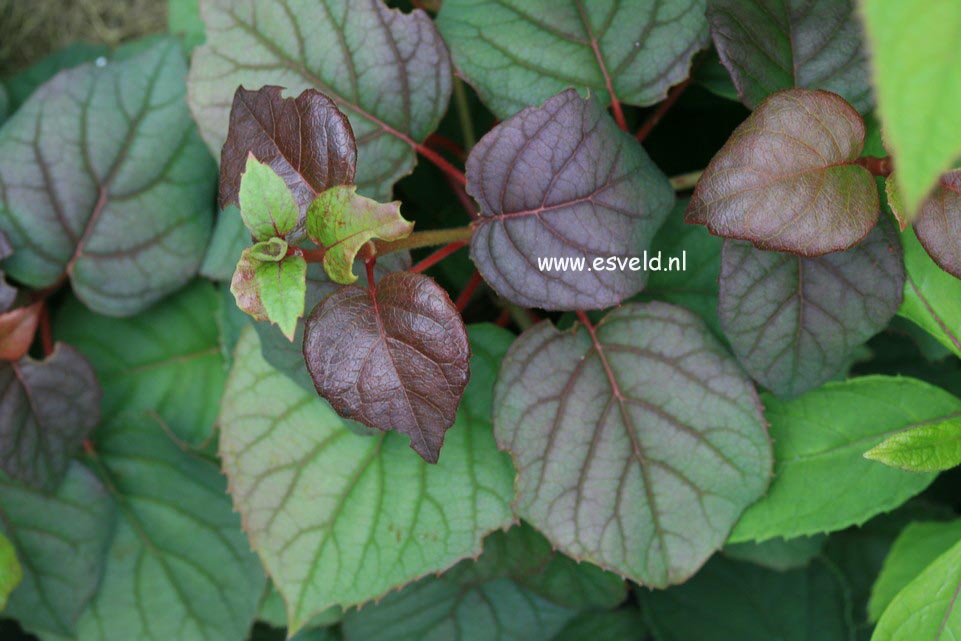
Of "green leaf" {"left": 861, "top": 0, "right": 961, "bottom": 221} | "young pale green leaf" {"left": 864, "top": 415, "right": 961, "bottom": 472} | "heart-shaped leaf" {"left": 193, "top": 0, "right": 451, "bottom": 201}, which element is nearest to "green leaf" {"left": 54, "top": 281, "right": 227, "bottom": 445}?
"heart-shaped leaf" {"left": 193, "top": 0, "right": 451, "bottom": 201}

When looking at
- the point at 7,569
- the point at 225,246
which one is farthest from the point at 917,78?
the point at 7,569

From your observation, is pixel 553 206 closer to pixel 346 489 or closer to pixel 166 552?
→ pixel 346 489

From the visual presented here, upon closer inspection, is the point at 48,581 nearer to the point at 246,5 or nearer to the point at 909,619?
the point at 246,5

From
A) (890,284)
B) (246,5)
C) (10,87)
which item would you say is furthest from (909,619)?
(10,87)

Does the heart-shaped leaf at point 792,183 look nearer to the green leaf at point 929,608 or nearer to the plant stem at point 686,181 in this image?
the plant stem at point 686,181

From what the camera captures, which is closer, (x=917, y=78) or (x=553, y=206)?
(x=917, y=78)

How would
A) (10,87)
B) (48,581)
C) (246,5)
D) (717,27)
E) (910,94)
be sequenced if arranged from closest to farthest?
(910,94) < (717,27) < (246,5) < (48,581) < (10,87)
